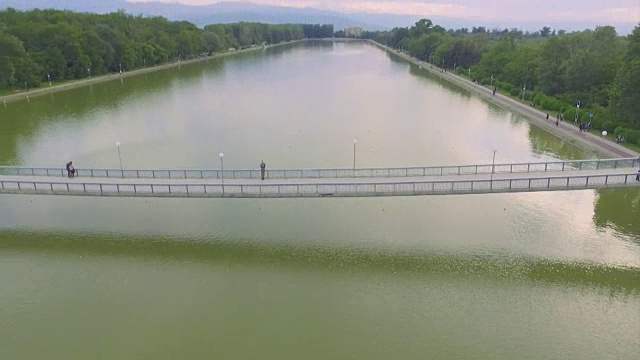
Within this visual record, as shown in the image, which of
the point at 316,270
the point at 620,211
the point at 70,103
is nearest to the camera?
the point at 316,270

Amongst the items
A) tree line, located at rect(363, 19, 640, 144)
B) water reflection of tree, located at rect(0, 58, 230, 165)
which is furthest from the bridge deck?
tree line, located at rect(363, 19, 640, 144)

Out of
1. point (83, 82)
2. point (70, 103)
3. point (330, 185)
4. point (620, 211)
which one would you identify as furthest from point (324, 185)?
point (83, 82)

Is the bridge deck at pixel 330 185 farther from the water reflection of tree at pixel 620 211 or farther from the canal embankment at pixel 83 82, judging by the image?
the canal embankment at pixel 83 82

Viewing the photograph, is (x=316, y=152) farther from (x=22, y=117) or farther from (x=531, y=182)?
(x=22, y=117)

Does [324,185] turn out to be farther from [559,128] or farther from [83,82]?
[83,82]

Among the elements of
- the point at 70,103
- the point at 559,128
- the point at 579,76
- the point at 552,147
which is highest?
the point at 579,76

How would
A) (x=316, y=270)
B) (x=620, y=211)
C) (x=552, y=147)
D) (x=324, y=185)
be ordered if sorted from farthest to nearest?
(x=552, y=147), (x=620, y=211), (x=324, y=185), (x=316, y=270)

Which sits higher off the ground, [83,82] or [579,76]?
[579,76]

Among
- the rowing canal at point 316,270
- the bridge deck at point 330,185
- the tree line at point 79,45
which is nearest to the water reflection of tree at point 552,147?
the rowing canal at point 316,270
